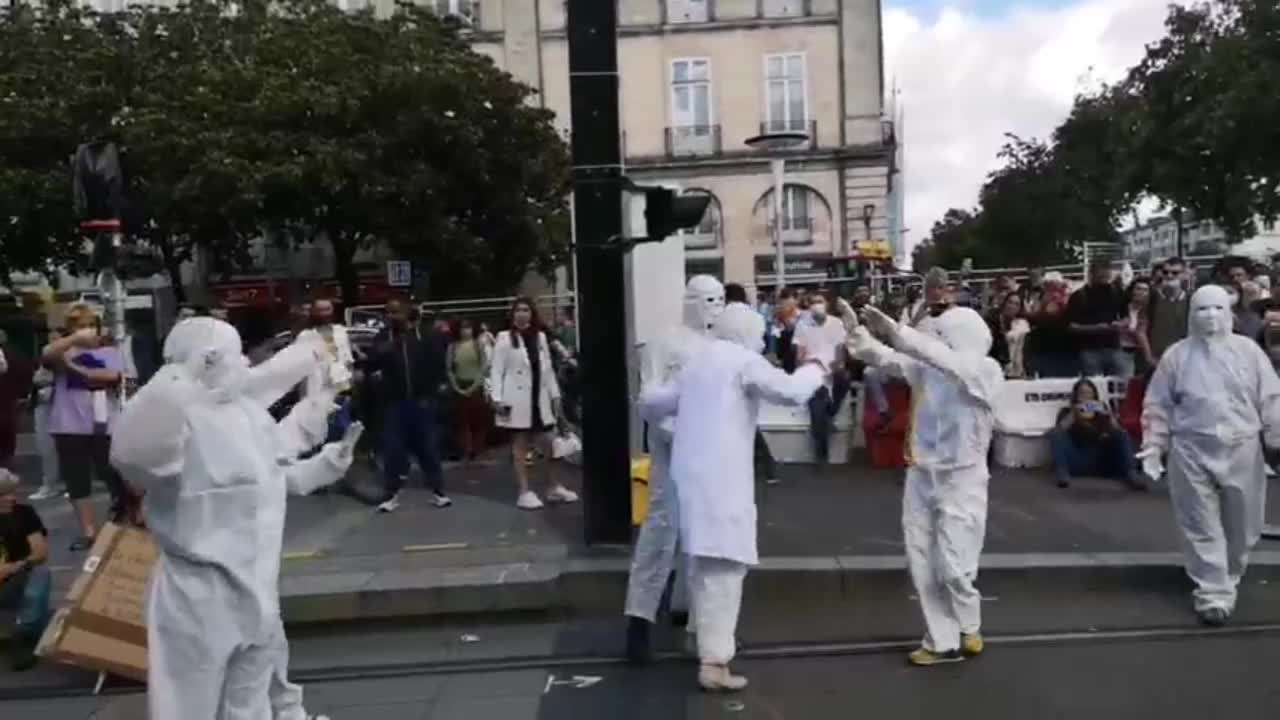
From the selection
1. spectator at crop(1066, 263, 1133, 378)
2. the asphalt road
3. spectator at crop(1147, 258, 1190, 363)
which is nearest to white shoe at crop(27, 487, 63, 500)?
the asphalt road

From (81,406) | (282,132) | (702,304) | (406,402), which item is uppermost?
(282,132)

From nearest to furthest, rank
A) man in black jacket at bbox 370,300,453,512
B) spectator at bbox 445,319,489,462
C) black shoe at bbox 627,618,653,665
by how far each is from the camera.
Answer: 1. black shoe at bbox 627,618,653,665
2. man in black jacket at bbox 370,300,453,512
3. spectator at bbox 445,319,489,462

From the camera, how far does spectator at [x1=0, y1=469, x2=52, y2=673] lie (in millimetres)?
7750

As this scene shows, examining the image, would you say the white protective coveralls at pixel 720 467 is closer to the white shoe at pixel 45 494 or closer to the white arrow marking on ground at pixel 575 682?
the white arrow marking on ground at pixel 575 682

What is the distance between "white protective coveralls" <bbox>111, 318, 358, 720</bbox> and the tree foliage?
26420mm

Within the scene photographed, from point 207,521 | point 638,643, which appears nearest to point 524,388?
point 638,643

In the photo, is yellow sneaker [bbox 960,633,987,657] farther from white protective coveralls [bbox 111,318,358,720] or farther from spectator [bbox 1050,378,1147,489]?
spectator [bbox 1050,378,1147,489]

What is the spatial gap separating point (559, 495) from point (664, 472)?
14.7ft

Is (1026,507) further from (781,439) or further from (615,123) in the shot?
(615,123)

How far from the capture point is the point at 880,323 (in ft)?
22.3

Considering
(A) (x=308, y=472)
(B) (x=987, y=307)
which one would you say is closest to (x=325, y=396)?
(A) (x=308, y=472)

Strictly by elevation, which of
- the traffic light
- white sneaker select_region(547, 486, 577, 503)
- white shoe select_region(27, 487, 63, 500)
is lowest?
white shoe select_region(27, 487, 63, 500)

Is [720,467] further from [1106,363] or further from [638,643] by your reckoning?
[1106,363]

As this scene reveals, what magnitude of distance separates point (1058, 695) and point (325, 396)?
3563 millimetres
